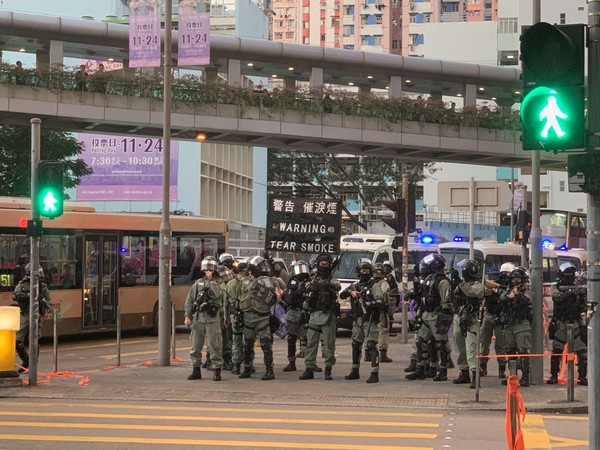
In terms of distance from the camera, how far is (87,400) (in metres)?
14.6

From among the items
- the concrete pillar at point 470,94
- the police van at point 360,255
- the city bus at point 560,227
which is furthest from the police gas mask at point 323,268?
the city bus at point 560,227

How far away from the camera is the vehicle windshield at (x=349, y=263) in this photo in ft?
85.5

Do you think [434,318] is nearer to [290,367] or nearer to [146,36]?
[290,367]

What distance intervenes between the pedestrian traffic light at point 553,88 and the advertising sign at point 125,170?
45.3 meters

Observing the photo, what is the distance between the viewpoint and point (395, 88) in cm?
3638

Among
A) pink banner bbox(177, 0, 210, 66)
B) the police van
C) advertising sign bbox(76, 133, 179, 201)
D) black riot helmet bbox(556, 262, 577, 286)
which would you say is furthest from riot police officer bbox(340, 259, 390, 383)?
advertising sign bbox(76, 133, 179, 201)

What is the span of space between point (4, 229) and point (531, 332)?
37.6 ft

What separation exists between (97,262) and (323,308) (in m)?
9.31

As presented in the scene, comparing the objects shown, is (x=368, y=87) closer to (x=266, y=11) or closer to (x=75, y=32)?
(x=75, y=32)

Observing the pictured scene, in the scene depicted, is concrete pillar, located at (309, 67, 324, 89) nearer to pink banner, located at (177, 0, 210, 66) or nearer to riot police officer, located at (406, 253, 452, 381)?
pink banner, located at (177, 0, 210, 66)

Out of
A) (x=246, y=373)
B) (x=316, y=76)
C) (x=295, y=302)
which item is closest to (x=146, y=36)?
(x=295, y=302)

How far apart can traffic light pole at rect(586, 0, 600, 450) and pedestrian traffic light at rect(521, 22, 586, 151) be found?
5.5 inches

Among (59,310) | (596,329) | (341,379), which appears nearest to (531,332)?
(341,379)

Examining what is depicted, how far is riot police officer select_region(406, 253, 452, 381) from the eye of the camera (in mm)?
15969
